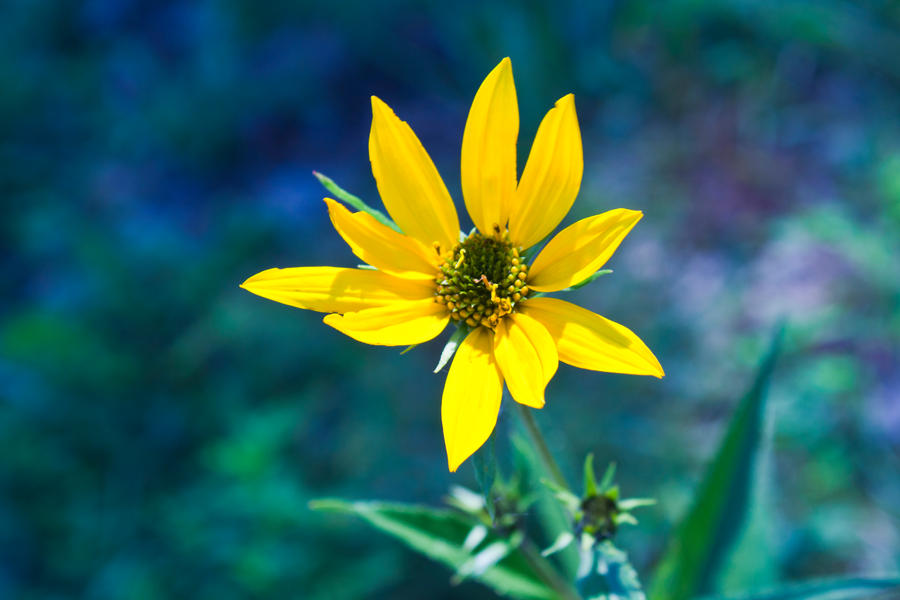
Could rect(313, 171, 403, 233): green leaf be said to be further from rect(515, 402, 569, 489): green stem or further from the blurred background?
the blurred background

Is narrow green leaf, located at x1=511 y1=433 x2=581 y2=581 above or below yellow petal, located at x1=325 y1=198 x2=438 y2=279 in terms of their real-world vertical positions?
below

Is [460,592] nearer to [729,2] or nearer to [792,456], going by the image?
[792,456]

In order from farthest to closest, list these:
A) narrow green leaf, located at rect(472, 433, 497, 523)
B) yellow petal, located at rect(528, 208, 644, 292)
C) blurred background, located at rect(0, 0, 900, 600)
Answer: blurred background, located at rect(0, 0, 900, 600) → yellow petal, located at rect(528, 208, 644, 292) → narrow green leaf, located at rect(472, 433, 497, 523)

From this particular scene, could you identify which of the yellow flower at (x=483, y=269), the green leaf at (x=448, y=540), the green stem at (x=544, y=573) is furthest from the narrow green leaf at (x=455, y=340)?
the green stem at (x=544, y=573)

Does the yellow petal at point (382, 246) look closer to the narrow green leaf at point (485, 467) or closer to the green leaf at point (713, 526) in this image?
the narrow green leaf at point (485, 467)

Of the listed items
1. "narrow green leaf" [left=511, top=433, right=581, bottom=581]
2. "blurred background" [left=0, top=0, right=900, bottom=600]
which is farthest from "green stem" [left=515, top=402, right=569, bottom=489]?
"blurred background" [left=0, top=0, right=900, bottom=600]

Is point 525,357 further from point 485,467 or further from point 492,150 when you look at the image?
point 492,150
